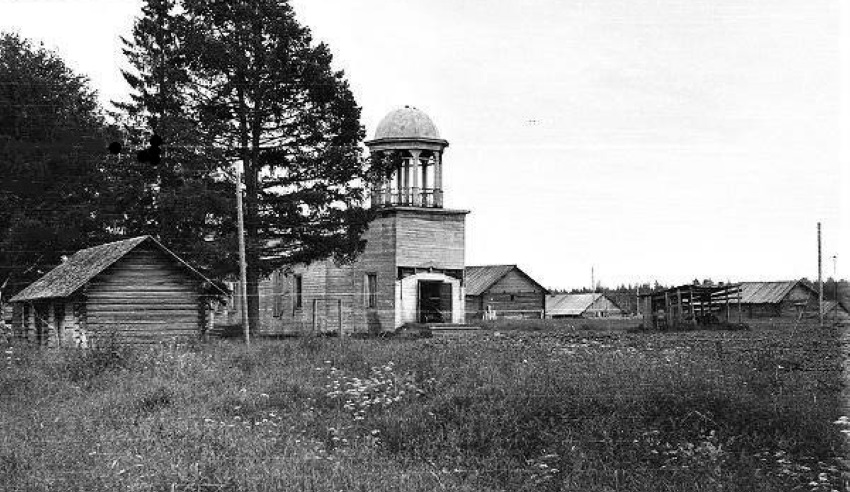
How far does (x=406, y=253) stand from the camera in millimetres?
42875

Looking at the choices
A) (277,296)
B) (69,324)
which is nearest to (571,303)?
(277,296)

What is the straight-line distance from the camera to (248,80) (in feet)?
111

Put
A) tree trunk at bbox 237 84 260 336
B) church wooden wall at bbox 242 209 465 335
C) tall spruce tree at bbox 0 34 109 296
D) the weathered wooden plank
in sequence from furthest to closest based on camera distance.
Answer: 1. church wooden wall at bbox 242 209 465 335
2. tall spruce tree at bbox 0 34 109 296
3. tree trunk at bbox 237 84 260 336
4. the weathered wooden plank

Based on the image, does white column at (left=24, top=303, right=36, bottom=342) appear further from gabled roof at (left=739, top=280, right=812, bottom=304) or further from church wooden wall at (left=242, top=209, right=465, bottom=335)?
gabled roof at (left=739, top=280, right=812, bottom=304)

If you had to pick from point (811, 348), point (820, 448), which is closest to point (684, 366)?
point (820, 448)

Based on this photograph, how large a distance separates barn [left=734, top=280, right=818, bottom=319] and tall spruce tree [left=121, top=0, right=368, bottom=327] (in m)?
41.1

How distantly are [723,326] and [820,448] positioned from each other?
2450 cm

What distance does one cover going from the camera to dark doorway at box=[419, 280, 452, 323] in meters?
43.4

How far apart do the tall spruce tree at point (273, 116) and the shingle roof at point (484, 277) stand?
28412 millimetres

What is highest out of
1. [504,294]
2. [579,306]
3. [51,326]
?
[51,326]

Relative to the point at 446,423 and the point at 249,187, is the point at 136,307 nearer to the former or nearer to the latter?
the point at 249,187

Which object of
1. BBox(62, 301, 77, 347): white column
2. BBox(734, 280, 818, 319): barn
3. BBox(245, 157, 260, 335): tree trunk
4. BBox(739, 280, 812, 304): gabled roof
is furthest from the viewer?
BBox(739, 280, 812, 304): gabled roof

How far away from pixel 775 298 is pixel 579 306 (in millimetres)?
13885

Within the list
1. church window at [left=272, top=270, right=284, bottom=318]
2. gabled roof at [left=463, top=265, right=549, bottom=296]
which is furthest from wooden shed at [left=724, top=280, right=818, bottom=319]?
church window at [left=272, top=270, right=284, bottom=318]
